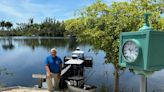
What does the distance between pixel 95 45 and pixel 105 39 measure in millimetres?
688

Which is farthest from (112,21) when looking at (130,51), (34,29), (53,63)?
(34,29)

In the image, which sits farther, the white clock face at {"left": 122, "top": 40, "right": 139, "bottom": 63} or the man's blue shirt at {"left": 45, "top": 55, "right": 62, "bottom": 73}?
the man's blue shirt at {"left": 45, "top": 55, "right": 62, "bottom": 73}

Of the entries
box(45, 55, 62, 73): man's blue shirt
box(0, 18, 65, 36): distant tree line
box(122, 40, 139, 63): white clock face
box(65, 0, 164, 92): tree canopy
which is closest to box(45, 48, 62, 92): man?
box(45, 55, 62, 73): man's blue shirt

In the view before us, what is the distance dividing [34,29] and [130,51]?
3941 inches

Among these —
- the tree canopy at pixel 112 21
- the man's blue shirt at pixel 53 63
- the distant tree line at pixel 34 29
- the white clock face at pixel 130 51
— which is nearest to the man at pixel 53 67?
the man's blue shirt at pixel 53 63

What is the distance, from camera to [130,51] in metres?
2.96

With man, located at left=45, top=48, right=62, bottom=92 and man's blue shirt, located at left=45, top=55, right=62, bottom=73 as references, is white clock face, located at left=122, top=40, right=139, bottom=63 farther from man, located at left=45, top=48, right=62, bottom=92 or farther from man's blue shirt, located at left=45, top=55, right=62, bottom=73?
man's blue shirt, located at left=45, top=55, right=62, bottom=73

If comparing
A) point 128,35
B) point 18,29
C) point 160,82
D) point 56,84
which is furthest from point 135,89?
point 18,29

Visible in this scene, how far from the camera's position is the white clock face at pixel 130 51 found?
2.87 meters

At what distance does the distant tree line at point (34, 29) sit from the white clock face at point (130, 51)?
83.9 meters

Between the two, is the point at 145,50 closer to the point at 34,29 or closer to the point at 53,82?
the point at 53,82

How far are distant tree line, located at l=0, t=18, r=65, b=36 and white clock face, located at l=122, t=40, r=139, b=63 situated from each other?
8391cm

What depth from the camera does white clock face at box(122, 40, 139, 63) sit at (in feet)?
9.43

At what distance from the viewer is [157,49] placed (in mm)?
2881
